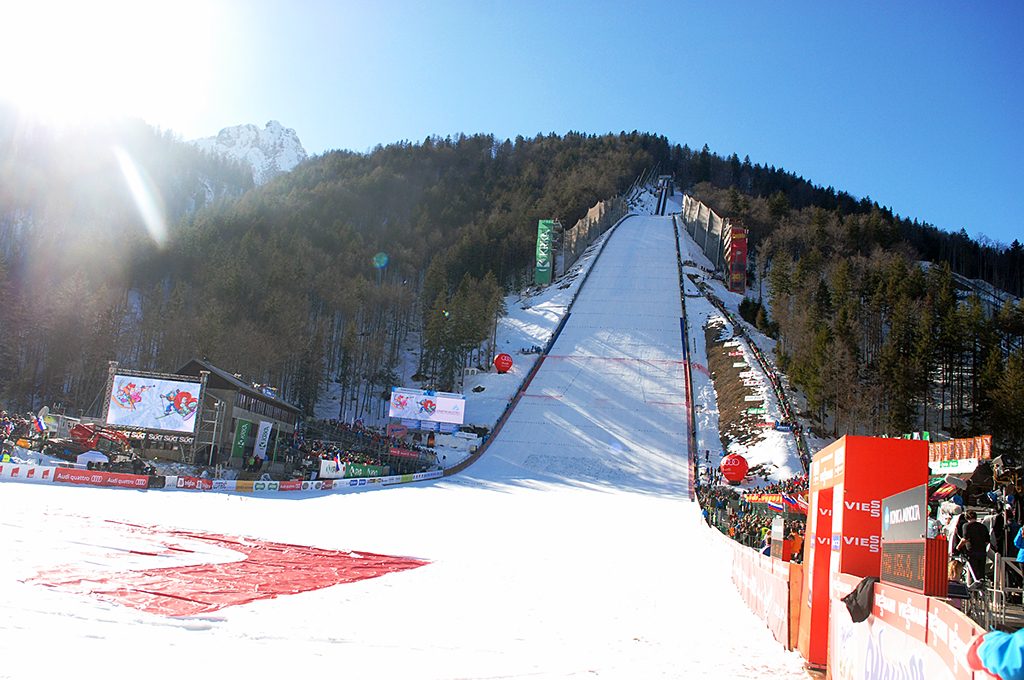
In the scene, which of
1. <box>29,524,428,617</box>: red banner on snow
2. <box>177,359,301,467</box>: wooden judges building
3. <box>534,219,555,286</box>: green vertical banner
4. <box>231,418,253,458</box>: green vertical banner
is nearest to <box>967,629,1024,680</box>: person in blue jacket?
<box>29,524,428,617</box>: red banner on snow

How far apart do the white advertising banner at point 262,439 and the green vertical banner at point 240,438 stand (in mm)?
519

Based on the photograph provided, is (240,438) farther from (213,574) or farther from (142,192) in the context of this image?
(142,192)

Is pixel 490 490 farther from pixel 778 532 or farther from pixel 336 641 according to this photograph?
pixel 336 641

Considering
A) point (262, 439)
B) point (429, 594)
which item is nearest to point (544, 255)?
point (262, 439)

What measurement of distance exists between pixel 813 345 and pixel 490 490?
23.9 m

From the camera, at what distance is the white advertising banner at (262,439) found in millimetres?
31169

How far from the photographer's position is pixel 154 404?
1110 inches

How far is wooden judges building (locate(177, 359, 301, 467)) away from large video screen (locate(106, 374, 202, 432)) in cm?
67

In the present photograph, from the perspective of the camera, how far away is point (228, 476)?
26656mm

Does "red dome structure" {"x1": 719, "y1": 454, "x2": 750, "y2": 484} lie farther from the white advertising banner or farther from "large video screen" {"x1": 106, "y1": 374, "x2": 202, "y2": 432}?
"large video screen" {"x1": 106, "y1": 374, "x2": 202, "y2": 432}

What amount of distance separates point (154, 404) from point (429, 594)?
22.7 m

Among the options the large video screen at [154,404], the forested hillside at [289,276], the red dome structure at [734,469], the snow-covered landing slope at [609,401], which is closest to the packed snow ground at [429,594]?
the red dome structure at [734,469]

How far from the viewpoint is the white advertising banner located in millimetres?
31169

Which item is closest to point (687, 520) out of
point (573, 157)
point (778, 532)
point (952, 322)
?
point (778, 532)
